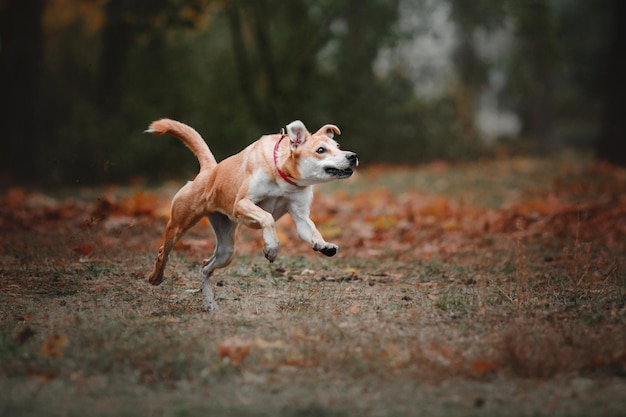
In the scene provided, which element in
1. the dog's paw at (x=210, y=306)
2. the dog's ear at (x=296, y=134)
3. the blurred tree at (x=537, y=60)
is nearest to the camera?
the dog's ear at (x=296, y=134)

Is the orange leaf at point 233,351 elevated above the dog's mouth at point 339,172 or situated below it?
below

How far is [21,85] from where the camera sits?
17703 mm

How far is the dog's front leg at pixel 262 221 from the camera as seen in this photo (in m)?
5.96

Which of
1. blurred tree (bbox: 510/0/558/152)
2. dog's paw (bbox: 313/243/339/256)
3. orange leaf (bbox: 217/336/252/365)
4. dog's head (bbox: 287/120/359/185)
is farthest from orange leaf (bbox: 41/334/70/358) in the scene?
blurred tree (bbox: 510/0/558/152)

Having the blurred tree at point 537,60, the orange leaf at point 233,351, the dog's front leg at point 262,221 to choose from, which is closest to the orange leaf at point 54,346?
the orange leaf at point 233,351

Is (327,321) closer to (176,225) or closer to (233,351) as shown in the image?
(233,351)

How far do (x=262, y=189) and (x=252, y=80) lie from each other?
549 inches

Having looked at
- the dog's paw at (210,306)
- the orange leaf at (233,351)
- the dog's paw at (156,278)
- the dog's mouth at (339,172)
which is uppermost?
the dog's mouth at (339,172)

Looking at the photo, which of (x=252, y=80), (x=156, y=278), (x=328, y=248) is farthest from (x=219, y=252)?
(x=252, y=80)

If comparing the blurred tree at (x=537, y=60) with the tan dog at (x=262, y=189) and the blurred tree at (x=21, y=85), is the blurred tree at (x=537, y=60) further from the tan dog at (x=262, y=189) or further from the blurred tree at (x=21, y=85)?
the tan dog at (x=262, y=189)

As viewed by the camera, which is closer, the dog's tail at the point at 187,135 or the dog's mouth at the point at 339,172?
→ the dog's mouth at the point at 339,172

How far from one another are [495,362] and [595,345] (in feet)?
2.46

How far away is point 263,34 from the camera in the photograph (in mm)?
19000

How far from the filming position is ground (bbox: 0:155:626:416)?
4.44 meters
